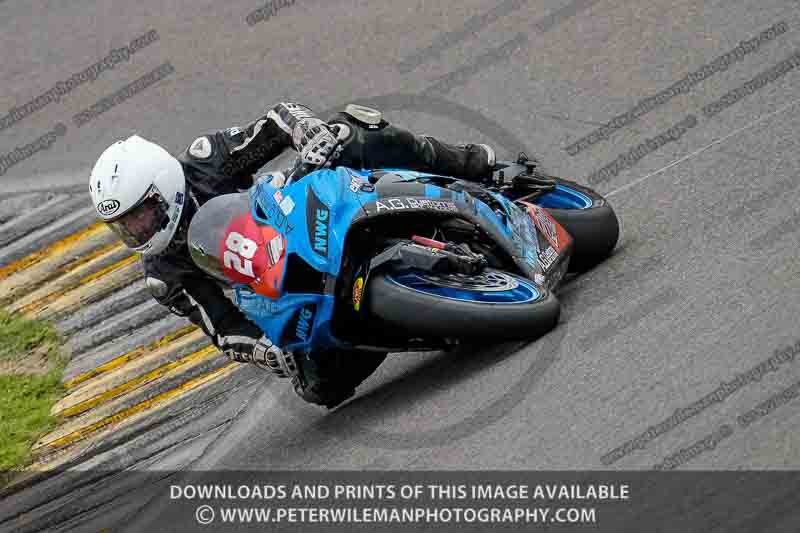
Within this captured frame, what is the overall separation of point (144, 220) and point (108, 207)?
0.22 m

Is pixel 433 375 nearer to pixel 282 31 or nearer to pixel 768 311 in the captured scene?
pixel 768 311

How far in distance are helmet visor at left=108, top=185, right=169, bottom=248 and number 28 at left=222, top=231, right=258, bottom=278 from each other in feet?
2.32

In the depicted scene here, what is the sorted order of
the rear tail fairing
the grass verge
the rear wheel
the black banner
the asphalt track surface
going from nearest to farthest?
the black banner
the asphalt track surface
the rear tail fairing
the rear wheel
the grass verge

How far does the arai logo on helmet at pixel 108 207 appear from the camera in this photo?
582cm

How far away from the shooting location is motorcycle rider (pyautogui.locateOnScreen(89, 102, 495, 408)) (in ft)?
19.3

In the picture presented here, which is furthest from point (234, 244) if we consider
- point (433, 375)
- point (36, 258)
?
point (36, 258)

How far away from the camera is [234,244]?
5434 millimetres

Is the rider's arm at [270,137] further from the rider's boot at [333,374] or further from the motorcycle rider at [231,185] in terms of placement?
the rider's boot at [333,374]

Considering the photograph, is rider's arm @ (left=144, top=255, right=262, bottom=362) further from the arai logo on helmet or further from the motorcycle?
the arai logo on helmet

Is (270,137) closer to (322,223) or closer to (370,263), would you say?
(322,223)

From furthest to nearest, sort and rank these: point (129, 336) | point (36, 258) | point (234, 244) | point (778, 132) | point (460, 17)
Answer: point (460, 17), point (36, 258), point (129, 336), point (778, 132), point (234, 244)

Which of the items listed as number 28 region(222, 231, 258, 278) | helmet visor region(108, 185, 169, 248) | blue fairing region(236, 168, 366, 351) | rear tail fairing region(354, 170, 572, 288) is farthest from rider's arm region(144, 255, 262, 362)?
rear tail fairing region(354, 170, 572, 288)

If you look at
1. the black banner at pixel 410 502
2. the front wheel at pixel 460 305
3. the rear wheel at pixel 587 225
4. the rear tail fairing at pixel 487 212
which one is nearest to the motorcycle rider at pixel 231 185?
the rear tail fairing at pixel 487 212

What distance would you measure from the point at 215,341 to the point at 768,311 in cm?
281
